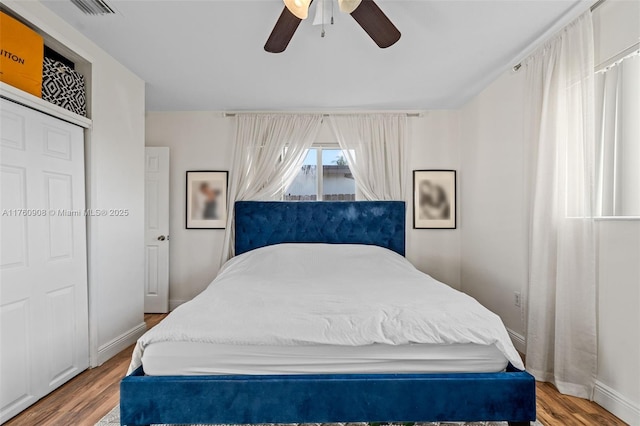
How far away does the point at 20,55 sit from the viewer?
197cm

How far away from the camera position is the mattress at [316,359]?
5.46 ft

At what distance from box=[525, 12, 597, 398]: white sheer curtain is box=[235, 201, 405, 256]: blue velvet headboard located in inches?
60.8

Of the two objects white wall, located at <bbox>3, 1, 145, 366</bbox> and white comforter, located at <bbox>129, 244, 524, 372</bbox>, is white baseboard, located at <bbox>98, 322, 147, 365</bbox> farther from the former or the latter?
white comforter, located at <bbox>129, 244, 524, 372</bbox>

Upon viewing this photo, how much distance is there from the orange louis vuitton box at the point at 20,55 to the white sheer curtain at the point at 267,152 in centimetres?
203

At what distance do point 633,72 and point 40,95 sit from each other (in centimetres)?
362

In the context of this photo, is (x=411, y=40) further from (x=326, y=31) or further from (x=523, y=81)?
(x=523, y=81)

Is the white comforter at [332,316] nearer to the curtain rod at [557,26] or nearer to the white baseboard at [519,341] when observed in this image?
the white baseboard at [519,341]

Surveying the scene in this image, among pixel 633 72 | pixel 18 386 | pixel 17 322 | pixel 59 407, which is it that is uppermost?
pixel 633 72

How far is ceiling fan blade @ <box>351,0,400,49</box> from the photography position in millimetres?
1794

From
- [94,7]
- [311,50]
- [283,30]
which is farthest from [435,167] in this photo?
[94,7]

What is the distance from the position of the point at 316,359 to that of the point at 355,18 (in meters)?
1.86

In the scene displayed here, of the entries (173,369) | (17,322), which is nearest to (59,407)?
(17,322)

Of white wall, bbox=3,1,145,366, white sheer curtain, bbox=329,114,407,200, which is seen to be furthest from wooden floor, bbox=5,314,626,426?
white sheer curtain, bbox=329,114,407,200

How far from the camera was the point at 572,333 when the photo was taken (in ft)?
7.01
